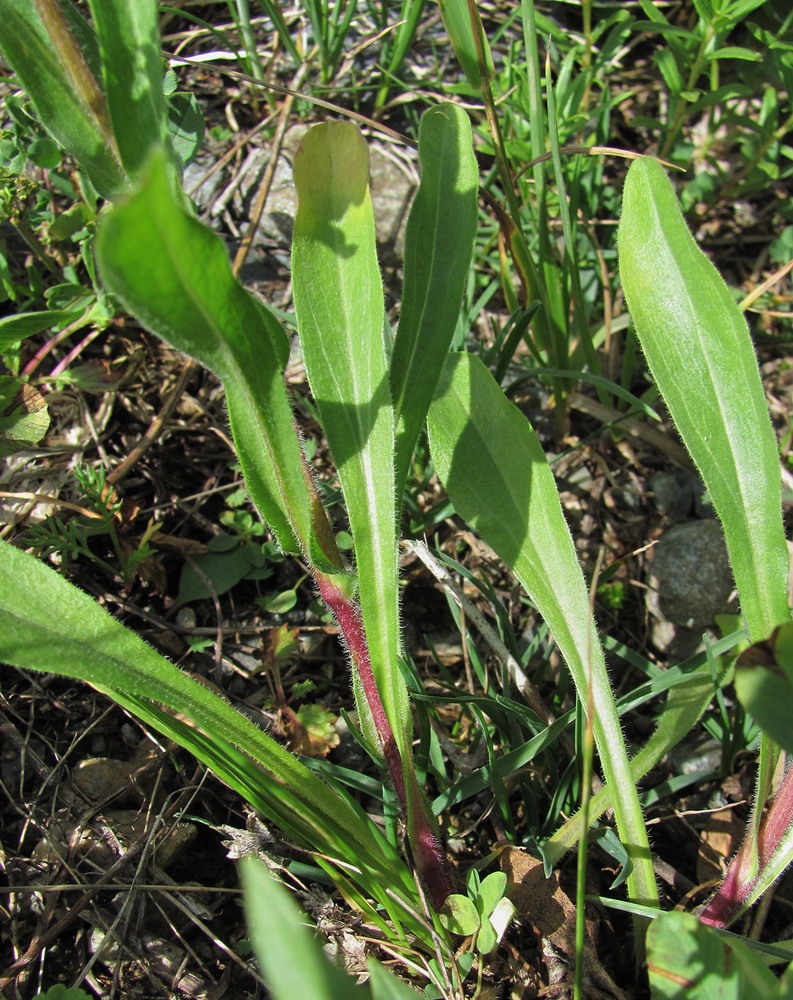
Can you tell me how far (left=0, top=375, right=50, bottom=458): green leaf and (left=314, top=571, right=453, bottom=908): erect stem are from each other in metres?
0.87

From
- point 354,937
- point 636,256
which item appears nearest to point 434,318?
point 636,256

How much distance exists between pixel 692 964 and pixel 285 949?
67cm

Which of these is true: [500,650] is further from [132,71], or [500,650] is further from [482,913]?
[132,71]

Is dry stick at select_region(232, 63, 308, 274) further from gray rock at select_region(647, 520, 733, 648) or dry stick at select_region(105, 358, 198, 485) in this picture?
gray rock at select_region(647, 520, 733, 648)

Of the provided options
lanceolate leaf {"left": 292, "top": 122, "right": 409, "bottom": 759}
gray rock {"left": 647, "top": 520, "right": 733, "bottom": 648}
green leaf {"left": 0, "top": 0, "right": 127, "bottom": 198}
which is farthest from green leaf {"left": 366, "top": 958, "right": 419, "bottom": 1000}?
gray rock {"left": 647, "top": 520, "right": 733, "bottom": 648}

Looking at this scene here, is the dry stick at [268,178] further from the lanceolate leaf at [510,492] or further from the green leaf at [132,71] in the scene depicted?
the green leaf at [132,71]

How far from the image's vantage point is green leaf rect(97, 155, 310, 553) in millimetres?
915

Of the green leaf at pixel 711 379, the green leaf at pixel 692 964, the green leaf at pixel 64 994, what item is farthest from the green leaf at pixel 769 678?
the green leaf at pixel 64 994

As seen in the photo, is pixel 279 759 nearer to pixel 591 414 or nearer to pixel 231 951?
pixel 231 951

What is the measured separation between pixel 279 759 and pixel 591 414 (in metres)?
1.36

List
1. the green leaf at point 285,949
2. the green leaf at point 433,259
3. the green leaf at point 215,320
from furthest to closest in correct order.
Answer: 1. the green leaf at point 433,259
2. the green leaf at point 215,320
3. the green leaf at point 285,949

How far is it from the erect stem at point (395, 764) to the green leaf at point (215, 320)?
0.13 meters

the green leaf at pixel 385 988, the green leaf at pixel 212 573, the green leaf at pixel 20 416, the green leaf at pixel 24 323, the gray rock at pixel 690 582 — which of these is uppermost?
the green leaf at pixel 24 323

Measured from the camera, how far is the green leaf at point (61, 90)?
3.91ft
